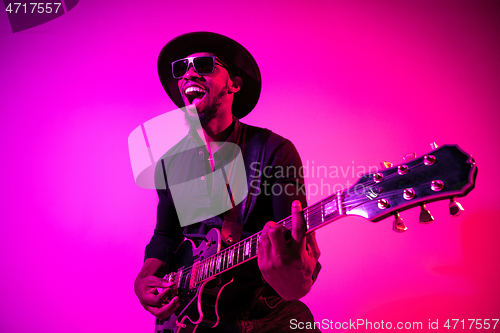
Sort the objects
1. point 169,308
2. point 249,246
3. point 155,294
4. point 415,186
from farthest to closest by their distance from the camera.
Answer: point 155,294
point 169,308
point 249,246
point 415,186

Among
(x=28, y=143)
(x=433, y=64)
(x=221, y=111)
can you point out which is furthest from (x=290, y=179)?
(x=28, y=143)

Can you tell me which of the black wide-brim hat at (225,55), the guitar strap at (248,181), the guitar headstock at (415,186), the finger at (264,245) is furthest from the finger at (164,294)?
the black wide-brim hat at (225,55)

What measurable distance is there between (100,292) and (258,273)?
5.34 feet

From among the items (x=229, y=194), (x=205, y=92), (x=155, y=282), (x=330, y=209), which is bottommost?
(x=155, y=282)

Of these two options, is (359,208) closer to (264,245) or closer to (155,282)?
(264,245)

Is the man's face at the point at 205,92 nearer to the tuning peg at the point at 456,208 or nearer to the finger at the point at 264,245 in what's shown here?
the finger at the point at 264,245

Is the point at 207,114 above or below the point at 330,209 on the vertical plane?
above

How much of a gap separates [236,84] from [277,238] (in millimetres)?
1140

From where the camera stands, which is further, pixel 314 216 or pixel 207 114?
pixel 207 114

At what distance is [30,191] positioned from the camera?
94.8 inches

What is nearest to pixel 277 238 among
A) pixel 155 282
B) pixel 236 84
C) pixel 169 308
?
pixel 169 308

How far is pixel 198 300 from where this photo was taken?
1.28m

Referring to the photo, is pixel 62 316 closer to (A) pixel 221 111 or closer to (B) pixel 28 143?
(B) pixel 28 143

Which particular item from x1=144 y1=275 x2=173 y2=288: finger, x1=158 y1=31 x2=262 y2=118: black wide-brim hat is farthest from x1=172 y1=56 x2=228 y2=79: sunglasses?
x1=144 y1=275 x2=173 y2=288: finger
